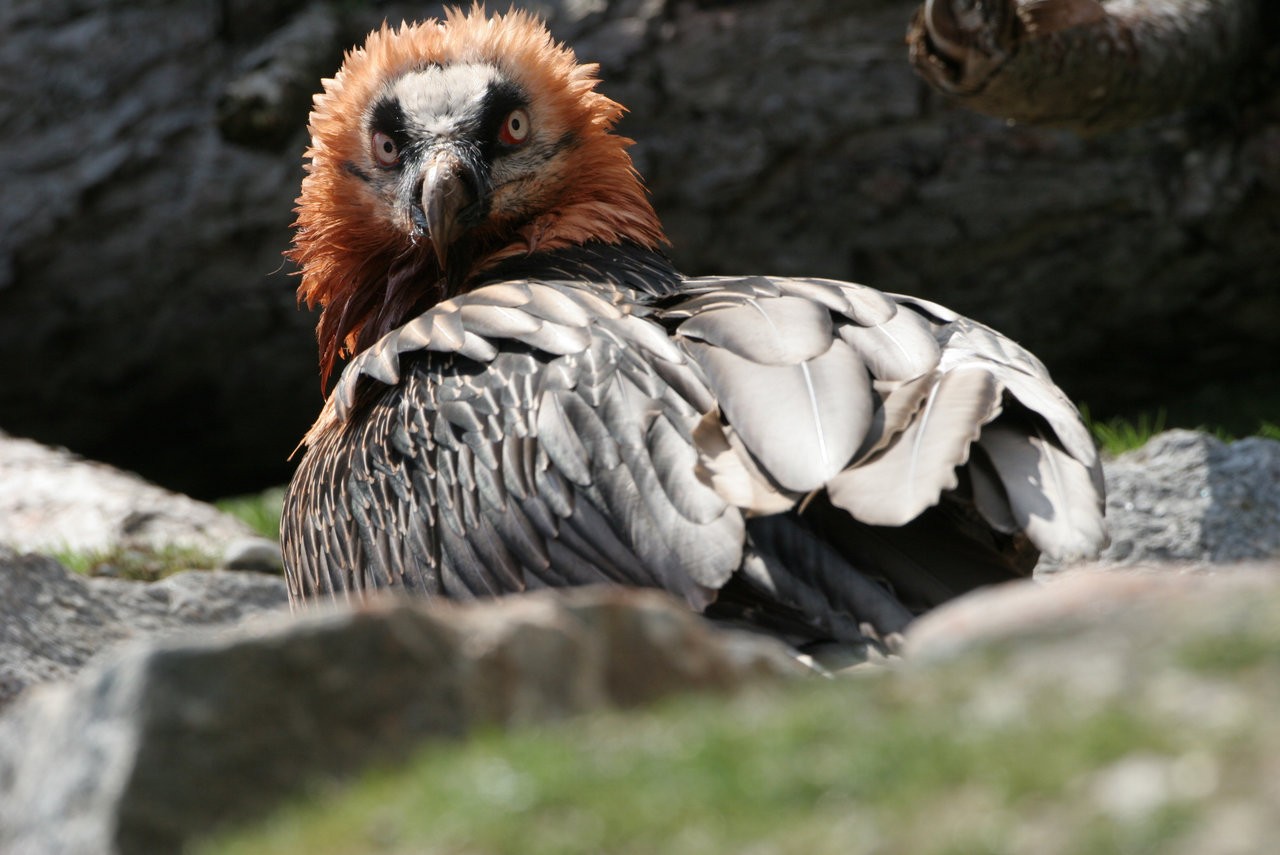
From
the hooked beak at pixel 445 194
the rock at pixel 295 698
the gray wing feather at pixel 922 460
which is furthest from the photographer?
the hooked beak at pixel 445 194

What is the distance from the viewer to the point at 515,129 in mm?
5469

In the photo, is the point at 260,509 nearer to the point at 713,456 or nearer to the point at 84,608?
the point at 84,608

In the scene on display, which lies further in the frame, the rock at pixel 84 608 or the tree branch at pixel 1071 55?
the tree branch at pixel 1071 55

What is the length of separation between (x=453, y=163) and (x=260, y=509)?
4243mm

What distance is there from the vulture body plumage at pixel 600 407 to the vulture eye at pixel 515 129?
0.01 metres

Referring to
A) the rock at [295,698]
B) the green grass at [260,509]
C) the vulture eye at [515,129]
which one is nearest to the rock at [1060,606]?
the rock at [295,698]

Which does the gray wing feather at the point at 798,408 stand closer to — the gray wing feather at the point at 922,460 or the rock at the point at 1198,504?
the gray wing feather at the point at 922,460

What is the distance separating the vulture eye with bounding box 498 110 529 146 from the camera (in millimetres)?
5430

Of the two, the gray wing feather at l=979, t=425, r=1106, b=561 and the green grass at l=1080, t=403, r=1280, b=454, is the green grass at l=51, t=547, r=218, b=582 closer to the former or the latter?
the green grass at l=1080, t=403, r=1280, b=454

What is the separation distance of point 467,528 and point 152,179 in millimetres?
5570

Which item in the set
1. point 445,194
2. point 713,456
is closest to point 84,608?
point 445,194

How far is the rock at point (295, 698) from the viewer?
7.75 ft

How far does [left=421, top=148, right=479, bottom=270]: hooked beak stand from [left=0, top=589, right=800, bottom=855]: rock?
2.53 meters

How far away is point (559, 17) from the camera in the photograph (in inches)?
345
